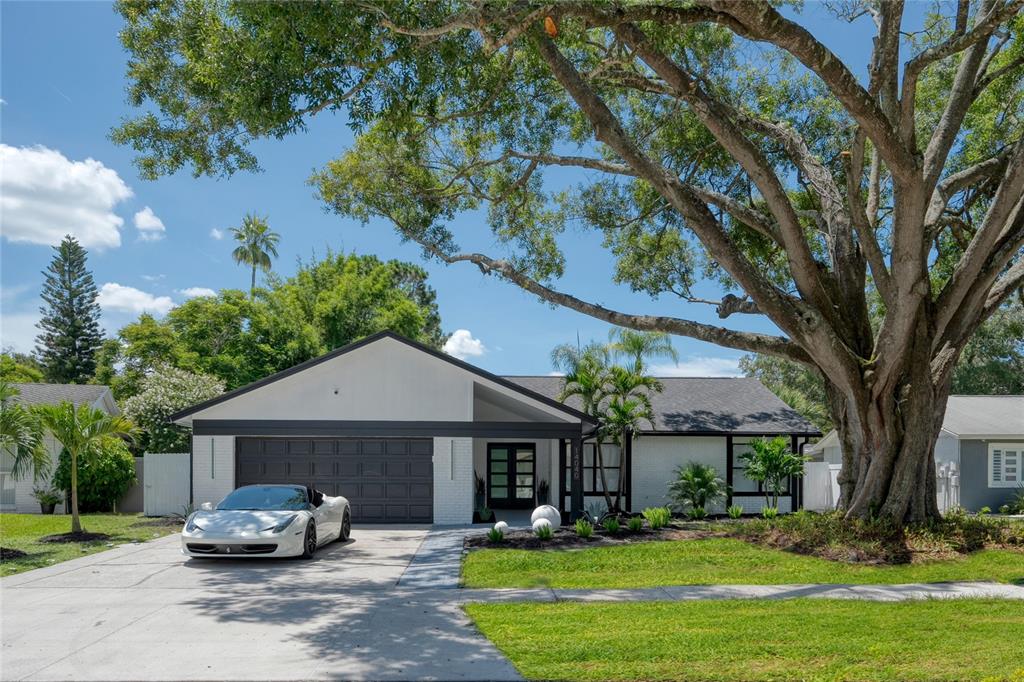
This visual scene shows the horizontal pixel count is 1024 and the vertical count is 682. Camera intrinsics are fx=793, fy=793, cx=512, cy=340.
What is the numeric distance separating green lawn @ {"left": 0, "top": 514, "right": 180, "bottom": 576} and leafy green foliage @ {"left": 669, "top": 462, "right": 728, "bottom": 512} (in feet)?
41.1

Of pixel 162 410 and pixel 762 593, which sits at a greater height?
pixel 162 410

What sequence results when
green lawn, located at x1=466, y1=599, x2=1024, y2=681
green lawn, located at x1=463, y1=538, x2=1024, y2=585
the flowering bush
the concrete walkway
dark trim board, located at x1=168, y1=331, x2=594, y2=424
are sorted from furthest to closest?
the flowering bush
dark trim board, located at x1=168, y1=331, x2=594, y2=424
green lawn, located at x1=463, y1=538, x2=1024, y2=585
the concrete walkway
green lawn, located at x1=466, y1=599, x2=1024, y2=681

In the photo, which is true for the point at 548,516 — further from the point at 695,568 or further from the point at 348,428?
the point at 348,428

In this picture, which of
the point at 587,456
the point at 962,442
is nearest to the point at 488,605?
the point at 587,456

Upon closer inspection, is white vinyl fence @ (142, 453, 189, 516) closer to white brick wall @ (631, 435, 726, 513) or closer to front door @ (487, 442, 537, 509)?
front door @ (487, 442, 537, 509)

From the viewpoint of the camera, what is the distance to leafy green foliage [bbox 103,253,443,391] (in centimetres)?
3744

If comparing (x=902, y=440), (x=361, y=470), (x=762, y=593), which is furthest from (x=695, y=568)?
(x=361, y=470)

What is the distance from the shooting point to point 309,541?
521 inches

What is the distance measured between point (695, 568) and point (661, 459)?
10577mm

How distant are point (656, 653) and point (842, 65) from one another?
8.34 m

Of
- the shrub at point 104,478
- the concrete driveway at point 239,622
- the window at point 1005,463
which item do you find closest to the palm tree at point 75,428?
the concrete driveway at point 239,622

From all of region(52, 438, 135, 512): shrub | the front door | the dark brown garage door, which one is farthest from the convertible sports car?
the front door

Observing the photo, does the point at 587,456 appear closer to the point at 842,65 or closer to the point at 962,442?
the point at 962,442

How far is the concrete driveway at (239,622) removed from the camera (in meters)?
6.78
